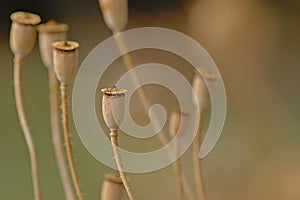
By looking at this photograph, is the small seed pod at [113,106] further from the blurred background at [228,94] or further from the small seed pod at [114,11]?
the blurred background at [228,94]

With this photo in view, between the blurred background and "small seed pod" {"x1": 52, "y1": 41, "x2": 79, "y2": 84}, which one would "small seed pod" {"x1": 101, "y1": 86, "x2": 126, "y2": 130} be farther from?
the blurred background

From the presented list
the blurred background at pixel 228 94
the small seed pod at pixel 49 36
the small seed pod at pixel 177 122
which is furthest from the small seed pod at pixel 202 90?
the blurred background at pixel 228 94

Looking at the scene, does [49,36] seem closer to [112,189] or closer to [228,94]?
[112,189]

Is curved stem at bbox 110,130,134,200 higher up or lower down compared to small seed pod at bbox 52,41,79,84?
lower down

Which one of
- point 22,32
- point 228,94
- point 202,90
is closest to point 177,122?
point 202,90

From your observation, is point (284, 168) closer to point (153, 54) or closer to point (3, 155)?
point (153, 54)

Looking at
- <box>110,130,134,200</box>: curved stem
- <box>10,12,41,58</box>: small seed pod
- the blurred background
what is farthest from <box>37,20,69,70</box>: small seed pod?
the blurred background
